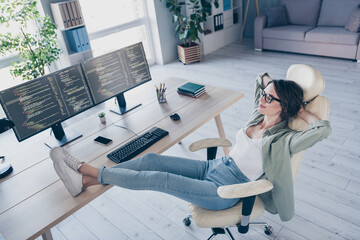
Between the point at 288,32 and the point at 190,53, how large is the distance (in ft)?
5.49

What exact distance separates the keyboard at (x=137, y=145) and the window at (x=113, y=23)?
3.10 meters

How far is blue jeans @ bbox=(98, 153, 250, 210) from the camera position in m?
1.59

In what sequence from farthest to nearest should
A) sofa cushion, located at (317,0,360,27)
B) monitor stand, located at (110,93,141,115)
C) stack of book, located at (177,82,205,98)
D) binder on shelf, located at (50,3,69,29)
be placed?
1. sofa cushion, located at (317,0,360,27)
2. binder on shelf, located at (50,3,69,29)
3. stack of book, located at (177,82,205,98)
4. monitor stand, located at (110,93,141,115)

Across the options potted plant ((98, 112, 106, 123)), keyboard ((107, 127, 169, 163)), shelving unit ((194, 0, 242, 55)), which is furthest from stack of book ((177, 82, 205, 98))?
shelving unit ((194, 0, 242, 55))

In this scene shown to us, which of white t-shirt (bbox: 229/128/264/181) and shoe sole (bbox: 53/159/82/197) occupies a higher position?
shoe sole (bbox: 53/159/82/197)

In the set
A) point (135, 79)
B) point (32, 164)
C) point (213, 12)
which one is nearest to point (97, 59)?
point (135, 79)

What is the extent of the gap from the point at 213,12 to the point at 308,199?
4.09 m

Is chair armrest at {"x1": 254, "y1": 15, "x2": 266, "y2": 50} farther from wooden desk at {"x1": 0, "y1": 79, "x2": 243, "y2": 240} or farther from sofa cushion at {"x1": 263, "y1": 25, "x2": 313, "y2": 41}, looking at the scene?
wooden desk at {"x1": 0, "y1": 79, "x2": 243, "y2": 240}

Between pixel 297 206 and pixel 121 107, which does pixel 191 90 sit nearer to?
pixel 121 107

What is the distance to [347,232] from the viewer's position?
1.97m

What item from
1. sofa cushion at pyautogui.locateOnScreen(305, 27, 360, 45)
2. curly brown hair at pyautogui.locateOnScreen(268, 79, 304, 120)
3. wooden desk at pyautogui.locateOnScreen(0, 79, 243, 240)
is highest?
curly brown hair at pyautogui.locateOnScreen(268, 79, 304, 120)

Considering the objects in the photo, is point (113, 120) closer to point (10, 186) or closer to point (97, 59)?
point (97, 59)

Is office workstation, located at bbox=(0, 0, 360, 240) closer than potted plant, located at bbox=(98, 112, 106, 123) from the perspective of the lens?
Yes

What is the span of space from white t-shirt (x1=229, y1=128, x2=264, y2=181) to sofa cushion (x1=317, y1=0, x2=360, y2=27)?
13.2 feet
